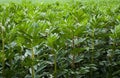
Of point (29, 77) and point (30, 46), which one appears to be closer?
point (30, 46)

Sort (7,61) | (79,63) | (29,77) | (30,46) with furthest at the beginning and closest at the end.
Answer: (79,63) → (7,61) → (29,77) → (30,46)

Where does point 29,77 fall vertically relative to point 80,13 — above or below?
below

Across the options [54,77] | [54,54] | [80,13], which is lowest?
[54,77]

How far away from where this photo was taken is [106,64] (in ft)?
8.30

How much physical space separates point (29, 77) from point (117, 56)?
0.89 meters

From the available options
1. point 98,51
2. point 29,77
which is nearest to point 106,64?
point 98,51

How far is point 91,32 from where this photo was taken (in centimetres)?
254

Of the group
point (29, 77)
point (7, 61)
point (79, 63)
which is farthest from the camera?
point (79, 63)

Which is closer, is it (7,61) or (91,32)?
(7,61)

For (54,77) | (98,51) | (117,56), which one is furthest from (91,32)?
(54,77)

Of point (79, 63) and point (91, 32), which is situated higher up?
point (91, 32)

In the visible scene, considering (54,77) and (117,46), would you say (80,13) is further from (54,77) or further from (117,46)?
(54,77)

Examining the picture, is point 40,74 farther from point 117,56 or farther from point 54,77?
point 117,56

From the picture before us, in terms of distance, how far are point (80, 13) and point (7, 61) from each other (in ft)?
2.36
